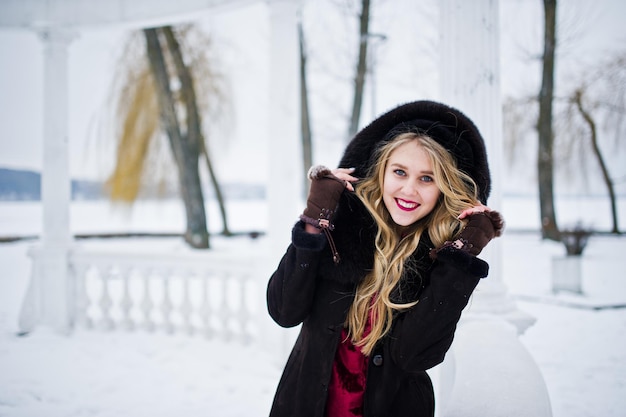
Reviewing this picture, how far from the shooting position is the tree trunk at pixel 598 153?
12869mm

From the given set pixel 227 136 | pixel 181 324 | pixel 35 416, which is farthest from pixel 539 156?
pixel 35 416

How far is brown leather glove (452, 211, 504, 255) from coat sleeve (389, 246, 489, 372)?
3cm

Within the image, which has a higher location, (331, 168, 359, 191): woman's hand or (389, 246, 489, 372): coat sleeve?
(331, 168, 359, 191): woman's hand

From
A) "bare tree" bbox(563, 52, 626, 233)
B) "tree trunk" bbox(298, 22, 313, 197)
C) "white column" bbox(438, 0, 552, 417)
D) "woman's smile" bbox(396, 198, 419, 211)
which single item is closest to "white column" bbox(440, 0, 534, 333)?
"white column" bbox(438, 0, 552, 417)

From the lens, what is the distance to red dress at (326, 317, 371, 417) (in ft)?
4.91

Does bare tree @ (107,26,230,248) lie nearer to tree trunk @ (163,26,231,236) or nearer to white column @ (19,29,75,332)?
tree trunk @ (163,26,231,236)

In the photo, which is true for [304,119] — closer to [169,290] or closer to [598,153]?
[169,290]

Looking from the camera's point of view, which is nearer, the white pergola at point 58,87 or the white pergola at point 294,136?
the white pergola at point 294,136

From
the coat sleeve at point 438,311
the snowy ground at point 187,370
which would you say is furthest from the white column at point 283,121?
the coat sleeve at point 438,311

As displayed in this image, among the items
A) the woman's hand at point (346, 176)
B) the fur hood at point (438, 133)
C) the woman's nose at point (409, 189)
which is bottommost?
the woman's nose at point (409, 189)

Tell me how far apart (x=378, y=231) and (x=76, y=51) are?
11499mm

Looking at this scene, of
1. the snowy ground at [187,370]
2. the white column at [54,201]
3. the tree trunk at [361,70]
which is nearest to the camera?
the snowy ground at [187,370]

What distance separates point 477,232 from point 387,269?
1.08ft

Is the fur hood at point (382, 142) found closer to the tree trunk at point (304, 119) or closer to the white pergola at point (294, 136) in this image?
the white pergola at point (294, 136)
